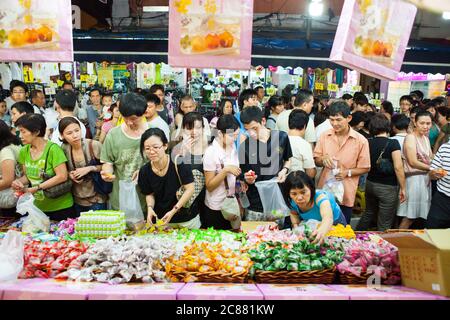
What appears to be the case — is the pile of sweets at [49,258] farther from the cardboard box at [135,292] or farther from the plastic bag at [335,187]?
the plastic bag at [335,187]

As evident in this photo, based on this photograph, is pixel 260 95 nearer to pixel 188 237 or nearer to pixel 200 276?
pixel 188 237

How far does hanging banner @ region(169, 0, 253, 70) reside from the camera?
12.7 feet

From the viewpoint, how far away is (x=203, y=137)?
15.0 ft

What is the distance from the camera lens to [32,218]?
3863 millimetres

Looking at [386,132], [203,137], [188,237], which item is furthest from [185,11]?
[386,132]

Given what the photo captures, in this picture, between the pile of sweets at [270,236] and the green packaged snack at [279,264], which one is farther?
the pile of sweets at [270,236]

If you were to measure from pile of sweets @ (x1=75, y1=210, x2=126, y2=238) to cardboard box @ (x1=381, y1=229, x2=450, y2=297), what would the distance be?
202 cm

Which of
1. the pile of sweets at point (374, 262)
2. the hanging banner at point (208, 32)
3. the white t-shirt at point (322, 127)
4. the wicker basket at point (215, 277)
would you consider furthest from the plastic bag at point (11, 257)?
the white t-shirt at point (322, 127)

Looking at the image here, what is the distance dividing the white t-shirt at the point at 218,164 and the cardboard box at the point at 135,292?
4.99ft

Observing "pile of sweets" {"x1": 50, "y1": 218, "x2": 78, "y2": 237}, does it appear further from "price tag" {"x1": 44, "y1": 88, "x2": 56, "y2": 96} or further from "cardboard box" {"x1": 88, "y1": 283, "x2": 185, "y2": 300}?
"price tag" {"x1": 44, "y1": 88, "x2": 56, "y2": 96}

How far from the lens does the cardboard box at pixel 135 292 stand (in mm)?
2537

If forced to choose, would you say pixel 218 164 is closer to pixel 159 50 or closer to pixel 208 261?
pixel 208 261

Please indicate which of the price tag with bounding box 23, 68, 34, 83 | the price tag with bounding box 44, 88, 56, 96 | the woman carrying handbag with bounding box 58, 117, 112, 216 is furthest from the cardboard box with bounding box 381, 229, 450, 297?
the price tag with bounding box 44, 88, 56, 96

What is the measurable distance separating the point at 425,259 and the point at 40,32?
3.48 m
